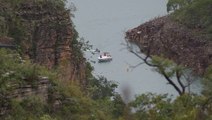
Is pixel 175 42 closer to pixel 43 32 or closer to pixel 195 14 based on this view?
pixel 195 14

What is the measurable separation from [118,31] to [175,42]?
10896 millimetres

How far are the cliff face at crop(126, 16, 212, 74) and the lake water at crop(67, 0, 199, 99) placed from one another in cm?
196

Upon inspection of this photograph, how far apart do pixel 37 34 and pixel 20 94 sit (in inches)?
220

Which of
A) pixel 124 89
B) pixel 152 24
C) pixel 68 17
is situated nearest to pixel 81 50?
pixel 68 17

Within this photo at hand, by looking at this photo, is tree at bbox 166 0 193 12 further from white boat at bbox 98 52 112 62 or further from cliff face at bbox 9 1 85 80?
cliff face at bbox 9 1 85 80

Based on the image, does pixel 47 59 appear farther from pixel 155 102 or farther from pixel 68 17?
pixel 155 102

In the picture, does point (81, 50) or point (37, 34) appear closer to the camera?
point (37, 34)

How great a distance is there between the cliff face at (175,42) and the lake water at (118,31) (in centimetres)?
196

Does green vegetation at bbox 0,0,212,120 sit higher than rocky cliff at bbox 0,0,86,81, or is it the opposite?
rocky cliff at bbox 0,0,86,81

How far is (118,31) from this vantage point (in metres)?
61.4

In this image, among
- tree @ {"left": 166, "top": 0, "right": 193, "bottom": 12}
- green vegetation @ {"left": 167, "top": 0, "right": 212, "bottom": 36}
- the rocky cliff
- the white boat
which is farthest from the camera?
tree @ {"left": 166, "top": 0, "right": 193, "bottom": 12}

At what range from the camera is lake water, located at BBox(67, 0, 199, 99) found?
3978 centimetres

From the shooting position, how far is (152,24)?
6016 centimetres

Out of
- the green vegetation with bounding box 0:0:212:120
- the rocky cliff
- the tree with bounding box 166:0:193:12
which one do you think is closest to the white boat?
the tree with bounding box 166:0:193:12
